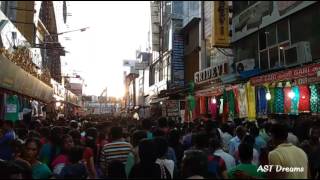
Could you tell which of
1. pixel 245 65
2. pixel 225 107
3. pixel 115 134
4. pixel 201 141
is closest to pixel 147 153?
pixel 201 141

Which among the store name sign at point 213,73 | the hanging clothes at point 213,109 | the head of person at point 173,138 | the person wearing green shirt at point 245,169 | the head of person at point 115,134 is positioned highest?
the store name sign at point 213,73

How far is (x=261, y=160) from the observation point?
281 inches

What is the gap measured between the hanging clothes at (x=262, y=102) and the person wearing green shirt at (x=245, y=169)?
9.28 m

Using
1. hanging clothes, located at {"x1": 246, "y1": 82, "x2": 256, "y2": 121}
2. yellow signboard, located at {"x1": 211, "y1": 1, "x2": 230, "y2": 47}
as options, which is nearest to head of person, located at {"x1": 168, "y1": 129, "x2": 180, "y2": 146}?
hanging clothes, located at {"x1": 246, "y1": 82, "x2": 256, "y2": 121}

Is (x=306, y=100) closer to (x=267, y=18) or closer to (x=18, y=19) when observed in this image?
(x=267, y=18)

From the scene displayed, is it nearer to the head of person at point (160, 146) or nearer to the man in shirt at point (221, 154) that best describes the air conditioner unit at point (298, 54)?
the man in shirt at point (221, 154)

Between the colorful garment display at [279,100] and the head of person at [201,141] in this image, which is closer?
the head of person at [201,141]

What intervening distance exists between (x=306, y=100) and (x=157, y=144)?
8.20 metres

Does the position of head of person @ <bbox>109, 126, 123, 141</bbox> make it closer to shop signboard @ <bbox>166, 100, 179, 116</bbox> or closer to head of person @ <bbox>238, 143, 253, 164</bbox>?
head of person @ <bbox>238, 143, 253, 164</bbox>

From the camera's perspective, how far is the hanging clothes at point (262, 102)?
1434cm

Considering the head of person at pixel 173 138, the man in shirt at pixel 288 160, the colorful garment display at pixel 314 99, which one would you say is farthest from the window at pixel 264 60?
the man in shirt at pixel 288 160

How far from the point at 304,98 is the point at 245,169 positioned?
809cm

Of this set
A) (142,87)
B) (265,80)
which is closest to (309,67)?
(265,80)

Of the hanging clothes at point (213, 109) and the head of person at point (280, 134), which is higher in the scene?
the hanging clothes at point (213, 109)
